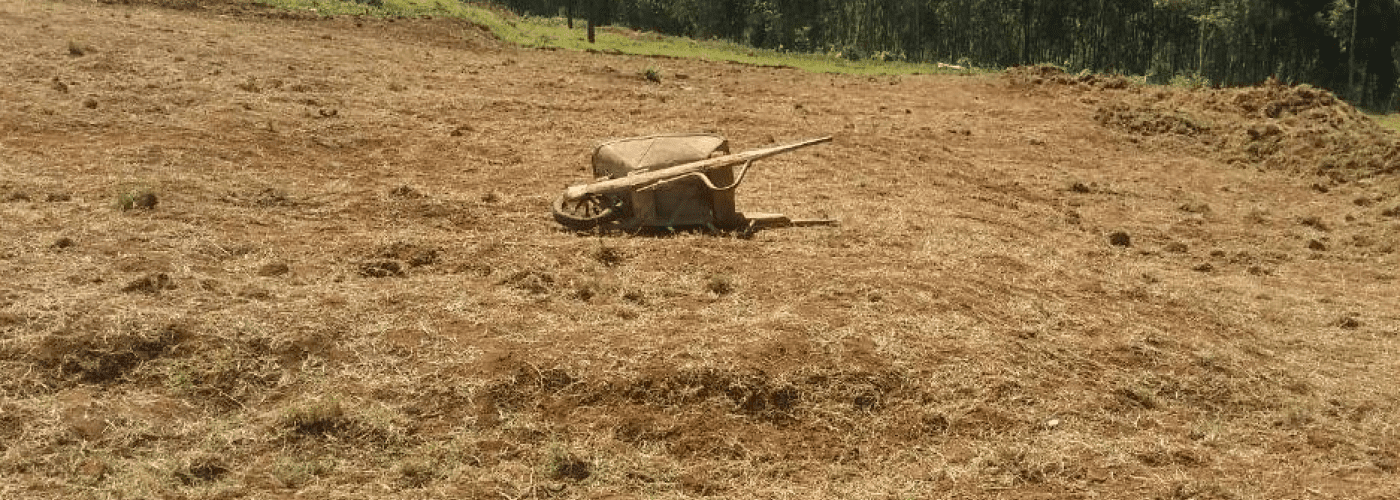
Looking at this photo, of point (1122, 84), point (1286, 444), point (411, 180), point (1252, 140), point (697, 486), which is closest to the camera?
point (697, 486)

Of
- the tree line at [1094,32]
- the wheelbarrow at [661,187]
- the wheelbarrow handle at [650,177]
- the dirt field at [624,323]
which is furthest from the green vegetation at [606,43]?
the wheelbarrow handle at [650,177]

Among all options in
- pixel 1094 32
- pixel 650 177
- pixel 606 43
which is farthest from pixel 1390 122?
pixel 1094 32

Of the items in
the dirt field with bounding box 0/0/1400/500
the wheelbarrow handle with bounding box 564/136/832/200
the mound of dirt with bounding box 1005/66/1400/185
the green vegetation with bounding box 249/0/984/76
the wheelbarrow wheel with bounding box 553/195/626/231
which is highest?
the green vegetation with bounding box 249/0/984/76

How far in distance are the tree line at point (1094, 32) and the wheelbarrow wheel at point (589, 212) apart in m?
20.4

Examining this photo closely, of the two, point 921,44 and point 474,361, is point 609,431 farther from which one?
point 921,44

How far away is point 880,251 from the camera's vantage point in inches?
379

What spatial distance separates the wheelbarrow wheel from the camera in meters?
9.64

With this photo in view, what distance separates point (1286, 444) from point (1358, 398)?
132 centimetres

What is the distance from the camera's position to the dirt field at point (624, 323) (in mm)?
5773

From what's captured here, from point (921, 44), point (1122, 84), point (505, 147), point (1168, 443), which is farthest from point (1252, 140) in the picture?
point (921, 44)

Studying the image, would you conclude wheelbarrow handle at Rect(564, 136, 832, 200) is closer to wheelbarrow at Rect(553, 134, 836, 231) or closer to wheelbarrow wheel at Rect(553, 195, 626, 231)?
wheelbarrow at Rect(553, 134, 836, 231)

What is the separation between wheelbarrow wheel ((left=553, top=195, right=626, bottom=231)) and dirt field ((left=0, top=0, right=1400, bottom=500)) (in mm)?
236

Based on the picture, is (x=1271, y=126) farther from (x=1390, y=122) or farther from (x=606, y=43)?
(x=606, y=43)

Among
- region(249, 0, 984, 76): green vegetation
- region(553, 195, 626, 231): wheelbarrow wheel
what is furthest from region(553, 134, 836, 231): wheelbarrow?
region(249, 0, 984, 76): green vegetation
